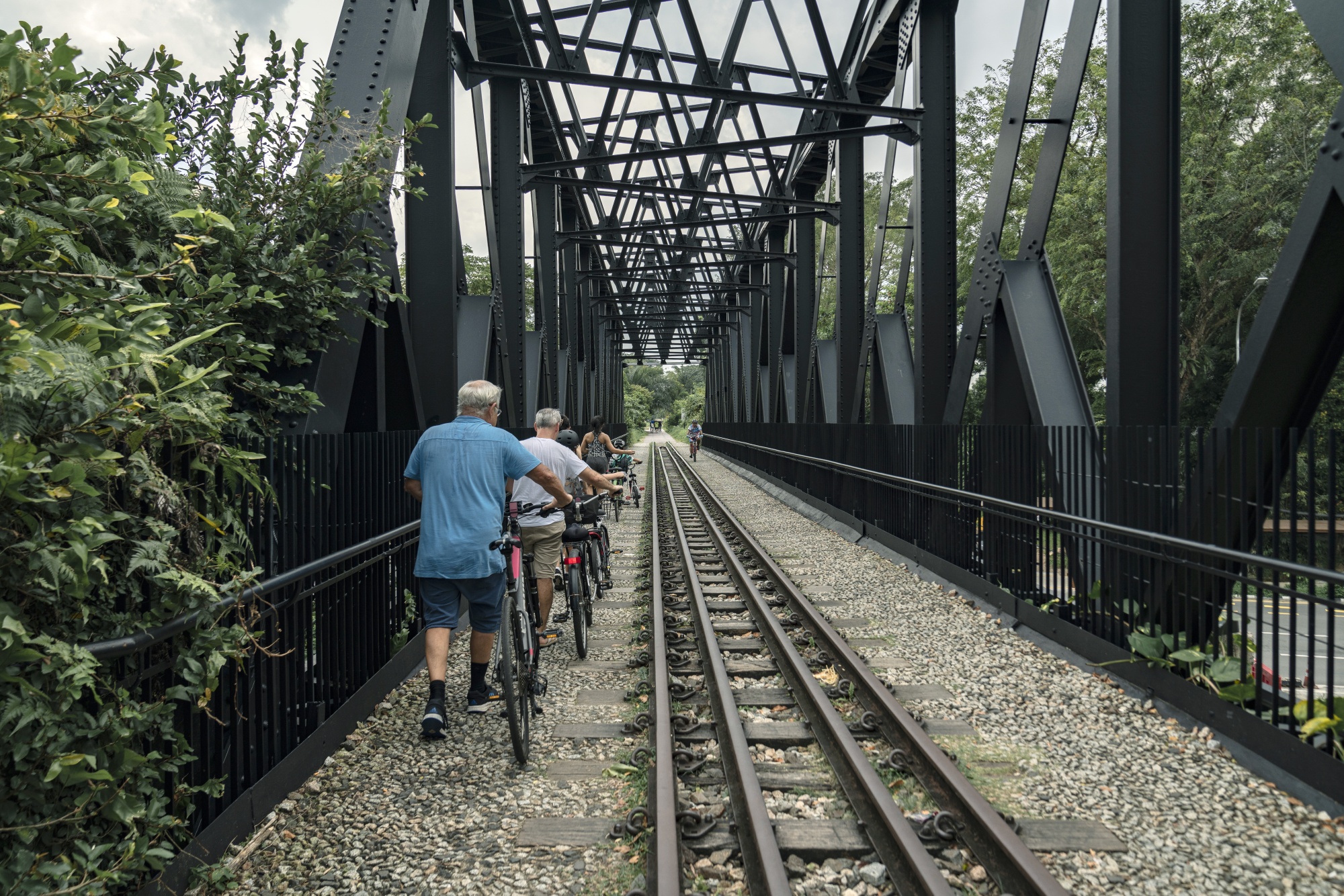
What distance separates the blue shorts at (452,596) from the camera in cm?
443

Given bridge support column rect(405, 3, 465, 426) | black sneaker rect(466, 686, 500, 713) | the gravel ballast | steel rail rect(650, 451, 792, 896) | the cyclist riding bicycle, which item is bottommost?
the gravel ballast

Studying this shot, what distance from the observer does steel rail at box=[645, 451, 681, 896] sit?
298 cm

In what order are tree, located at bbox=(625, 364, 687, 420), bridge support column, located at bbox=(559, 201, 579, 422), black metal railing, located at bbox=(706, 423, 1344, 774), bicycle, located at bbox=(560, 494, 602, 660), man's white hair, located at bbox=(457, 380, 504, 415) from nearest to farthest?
black metal railing, located at bbox=(706, 423, 1344, 774) → man's white hair, located at bbox=(457, 380, 504, 415) → bicycle, located at bbox=(560, 494, 602, 660) → bridge support column, located at bbox=(559, 201, 579, 422) → tree, located at bbox=(625, 364, 687, 420)

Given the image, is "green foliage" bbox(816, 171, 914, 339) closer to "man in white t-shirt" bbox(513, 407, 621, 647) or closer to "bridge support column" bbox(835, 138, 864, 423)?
"bridge support column" bbox(835, 138, 864, 423)

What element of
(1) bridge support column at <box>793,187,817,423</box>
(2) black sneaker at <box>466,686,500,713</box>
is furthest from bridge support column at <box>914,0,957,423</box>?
(1) bridge support column at <box>793,187,817,423</box>

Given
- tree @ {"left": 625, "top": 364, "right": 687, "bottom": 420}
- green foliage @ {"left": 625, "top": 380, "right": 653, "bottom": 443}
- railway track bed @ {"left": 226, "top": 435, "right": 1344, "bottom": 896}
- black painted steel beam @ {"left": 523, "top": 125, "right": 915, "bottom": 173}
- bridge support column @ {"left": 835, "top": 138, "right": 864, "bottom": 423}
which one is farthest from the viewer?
tree @ {"left": 625, "top": 364, "right": 687, "bottom": 420}

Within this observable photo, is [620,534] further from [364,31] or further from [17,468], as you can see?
[17,468]

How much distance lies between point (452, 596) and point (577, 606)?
1689mm

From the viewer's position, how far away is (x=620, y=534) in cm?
1396

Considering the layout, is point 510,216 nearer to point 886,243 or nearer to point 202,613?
point 202,613

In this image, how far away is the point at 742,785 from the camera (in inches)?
147

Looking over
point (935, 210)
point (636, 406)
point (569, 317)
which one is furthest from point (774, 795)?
point (636, 406)

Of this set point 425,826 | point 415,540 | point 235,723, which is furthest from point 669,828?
point 415,540

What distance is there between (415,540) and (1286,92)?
25.0m
